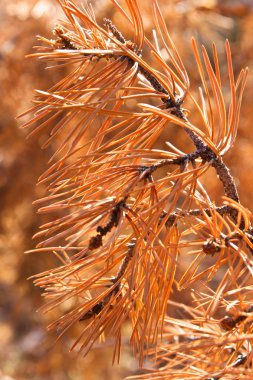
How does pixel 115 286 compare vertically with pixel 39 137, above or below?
below

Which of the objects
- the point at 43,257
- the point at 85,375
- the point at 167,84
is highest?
the point at 167,84

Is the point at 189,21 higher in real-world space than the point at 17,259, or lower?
higher

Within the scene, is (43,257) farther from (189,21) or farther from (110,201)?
(110,201)

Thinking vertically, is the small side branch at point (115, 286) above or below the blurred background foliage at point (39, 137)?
below

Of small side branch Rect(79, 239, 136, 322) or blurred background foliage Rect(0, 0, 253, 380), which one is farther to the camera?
blurred background foliage Rect(0, 0, 253, 380)

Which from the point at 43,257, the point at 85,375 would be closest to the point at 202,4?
the point at 43,257

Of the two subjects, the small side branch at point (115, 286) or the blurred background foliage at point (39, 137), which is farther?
the blurred background foliage at point (39, 137)

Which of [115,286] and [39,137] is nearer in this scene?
[115,286]

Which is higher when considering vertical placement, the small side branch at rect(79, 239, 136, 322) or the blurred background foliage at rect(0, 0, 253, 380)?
the blurred background foliage at rect(0, 0, 253, 380)
